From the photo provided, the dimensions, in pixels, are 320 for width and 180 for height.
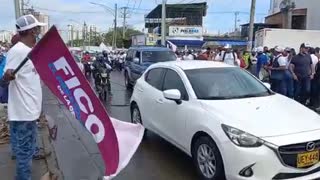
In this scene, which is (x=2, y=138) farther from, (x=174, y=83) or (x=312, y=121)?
(x=312, y=121)

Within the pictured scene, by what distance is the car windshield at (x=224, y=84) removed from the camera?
20.5 feet

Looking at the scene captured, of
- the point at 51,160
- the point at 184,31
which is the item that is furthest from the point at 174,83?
the point at 184,31

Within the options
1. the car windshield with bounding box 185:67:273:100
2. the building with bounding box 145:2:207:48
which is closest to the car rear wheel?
the car windshield with bounding box 185:67:273:100

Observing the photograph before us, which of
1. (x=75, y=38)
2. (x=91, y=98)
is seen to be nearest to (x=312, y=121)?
(x=91, y=98)

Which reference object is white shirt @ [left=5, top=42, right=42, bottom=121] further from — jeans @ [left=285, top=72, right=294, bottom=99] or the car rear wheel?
jeans @ [left=285, top=72, right=294, bottom=99]

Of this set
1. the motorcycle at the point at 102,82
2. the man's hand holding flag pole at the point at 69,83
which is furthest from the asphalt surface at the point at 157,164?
the motorcycle at the point at 102,82

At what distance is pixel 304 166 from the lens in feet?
16.5

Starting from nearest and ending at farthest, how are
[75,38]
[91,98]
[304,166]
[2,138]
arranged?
[91,98], [304,166], [2,138], [75,38]

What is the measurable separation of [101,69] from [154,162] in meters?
8.89

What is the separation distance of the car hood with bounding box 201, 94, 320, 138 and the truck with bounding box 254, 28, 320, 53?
2003 cm

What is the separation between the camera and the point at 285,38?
26.5 m

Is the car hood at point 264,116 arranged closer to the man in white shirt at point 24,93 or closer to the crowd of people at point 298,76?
the man in white shirt at point 24,93

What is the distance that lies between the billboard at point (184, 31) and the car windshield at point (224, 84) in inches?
1677

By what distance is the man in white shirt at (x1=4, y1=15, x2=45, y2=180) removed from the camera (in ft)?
14.1
